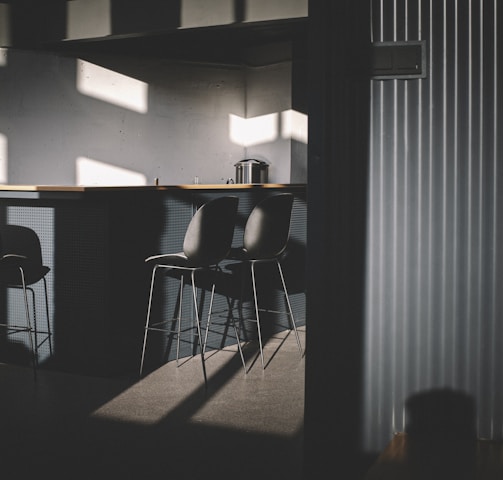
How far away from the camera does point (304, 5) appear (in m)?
6.18

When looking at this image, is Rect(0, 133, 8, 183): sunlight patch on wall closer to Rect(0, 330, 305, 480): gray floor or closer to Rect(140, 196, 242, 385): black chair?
Rect(0, 330, 305, 480): gray floor

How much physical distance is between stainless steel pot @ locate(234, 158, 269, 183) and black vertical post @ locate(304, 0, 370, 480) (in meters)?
5.41

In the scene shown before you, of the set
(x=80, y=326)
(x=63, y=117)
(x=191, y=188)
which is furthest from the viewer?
(x=63, y=117)

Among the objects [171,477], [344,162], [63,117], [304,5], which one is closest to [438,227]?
[344,162]

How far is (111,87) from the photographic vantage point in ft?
24.8

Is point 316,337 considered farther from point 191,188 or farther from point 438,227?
point 191,188

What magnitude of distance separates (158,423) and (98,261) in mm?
1217

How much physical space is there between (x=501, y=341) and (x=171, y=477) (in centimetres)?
136

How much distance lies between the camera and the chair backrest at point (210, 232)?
4.12m

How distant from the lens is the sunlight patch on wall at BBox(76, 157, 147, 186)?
7.43m

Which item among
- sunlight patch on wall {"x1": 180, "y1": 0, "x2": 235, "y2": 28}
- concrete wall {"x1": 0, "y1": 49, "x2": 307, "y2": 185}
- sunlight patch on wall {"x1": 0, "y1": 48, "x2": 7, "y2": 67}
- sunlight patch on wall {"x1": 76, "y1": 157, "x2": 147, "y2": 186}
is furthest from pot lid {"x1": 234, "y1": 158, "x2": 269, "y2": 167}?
sunlight patch on wall {"x1": 0, "y1": 48, "x2": 7, "y2": 67}

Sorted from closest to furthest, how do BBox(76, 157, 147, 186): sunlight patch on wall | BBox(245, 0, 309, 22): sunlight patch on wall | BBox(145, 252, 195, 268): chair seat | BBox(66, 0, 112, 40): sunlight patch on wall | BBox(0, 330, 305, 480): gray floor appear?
1. BBox(0, 330, 305, 480): gray floor
2. BBox(145, 252, 195, 268): chair seat
3. BBox(245, 0, 309, 22): sunlight patch on wall
4. BBox(66, 0, 112, 40): sunlight patch on wall
5. BBox(76, 157, 147, 186): sunlight patch on wall

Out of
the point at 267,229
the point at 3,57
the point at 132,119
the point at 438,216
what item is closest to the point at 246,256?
the point at 267,229

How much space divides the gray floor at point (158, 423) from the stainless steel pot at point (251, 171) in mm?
3228
